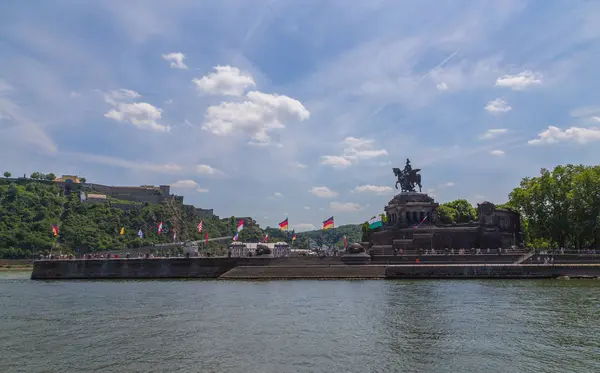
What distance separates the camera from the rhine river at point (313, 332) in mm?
18984

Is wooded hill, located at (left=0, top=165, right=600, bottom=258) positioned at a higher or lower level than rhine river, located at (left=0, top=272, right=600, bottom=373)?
higher

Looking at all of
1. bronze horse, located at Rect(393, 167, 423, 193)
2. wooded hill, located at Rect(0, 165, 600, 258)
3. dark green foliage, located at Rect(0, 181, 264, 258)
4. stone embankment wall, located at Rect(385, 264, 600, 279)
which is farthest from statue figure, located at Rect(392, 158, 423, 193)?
dark green foliage, located at Rect(0, 181, 264, 258)

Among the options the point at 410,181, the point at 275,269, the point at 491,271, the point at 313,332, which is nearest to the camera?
the point at 313,332

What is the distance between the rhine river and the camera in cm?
1898

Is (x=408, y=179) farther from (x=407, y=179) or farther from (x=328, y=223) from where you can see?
(x=328, y=223)

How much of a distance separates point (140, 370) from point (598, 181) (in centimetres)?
7199

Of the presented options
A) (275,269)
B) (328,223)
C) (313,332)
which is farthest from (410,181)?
(313,332)

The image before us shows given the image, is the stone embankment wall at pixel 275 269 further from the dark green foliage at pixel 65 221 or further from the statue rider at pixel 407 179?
the dark green foliage at pixel 65 221

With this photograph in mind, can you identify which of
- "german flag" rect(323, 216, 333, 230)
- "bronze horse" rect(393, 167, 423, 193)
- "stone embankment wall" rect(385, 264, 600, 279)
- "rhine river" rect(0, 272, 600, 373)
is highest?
"bronze horse" rect(393, 167, 423, 193)

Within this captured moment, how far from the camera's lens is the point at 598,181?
67.9m

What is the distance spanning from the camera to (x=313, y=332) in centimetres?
2469

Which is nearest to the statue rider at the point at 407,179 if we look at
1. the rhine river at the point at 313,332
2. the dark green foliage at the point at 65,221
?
the rhine river at the point at 313,332

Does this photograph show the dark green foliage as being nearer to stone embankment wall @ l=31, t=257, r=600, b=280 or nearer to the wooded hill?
the wooded hill

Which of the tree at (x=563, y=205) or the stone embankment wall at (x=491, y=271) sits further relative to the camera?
the tree at (x=563, y=205)
